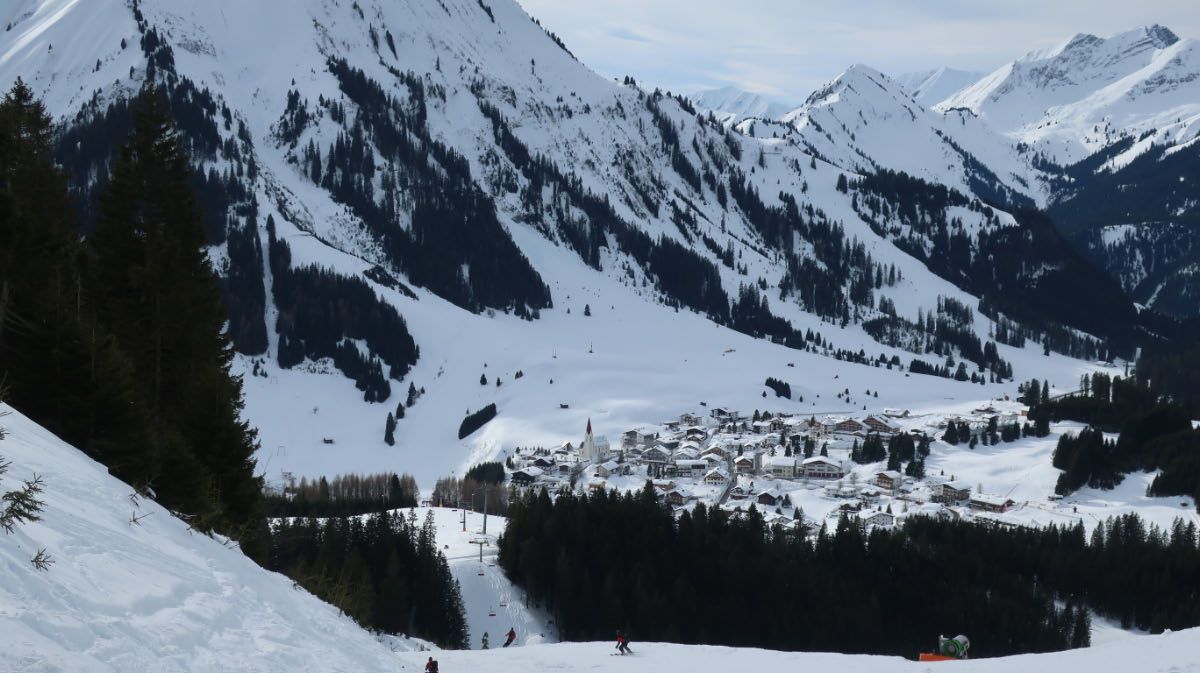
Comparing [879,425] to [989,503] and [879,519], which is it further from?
[879,519]

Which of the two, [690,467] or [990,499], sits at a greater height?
[690,467]

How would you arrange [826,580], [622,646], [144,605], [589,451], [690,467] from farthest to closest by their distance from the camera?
1. [589,451]
2. [690,467]
3. [826,580]
4. [622,646]
5. [144,605]

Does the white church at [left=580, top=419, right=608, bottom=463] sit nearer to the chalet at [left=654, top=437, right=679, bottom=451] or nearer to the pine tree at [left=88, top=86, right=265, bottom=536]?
the chalet at [left=654, top=437, right=679, bottom=451]

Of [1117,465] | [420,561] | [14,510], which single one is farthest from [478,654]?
[1117,465]

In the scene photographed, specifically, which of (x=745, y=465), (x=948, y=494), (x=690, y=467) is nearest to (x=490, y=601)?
(x=690, y=467)

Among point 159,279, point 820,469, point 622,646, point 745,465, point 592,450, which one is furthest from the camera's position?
point 592,450

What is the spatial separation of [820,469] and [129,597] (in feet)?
327

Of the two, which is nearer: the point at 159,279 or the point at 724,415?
the point at 159,279

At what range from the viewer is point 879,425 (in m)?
122

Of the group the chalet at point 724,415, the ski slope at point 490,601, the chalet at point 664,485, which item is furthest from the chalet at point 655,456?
the ski slope at point 490,601

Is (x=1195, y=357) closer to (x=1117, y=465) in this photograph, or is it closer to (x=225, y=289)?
(x=1117, y=465)

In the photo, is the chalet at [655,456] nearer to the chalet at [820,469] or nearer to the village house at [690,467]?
the village house at [690,467]

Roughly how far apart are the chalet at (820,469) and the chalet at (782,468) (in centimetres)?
172

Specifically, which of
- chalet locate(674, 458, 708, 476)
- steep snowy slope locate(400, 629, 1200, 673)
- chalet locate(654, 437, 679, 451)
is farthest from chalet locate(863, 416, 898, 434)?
steep snowy slope locate(400, 629, 1200, 673)
